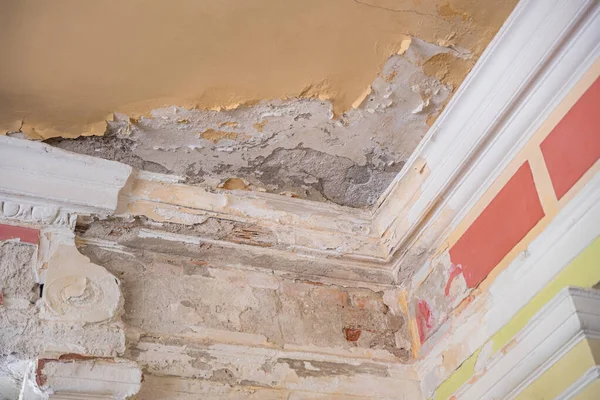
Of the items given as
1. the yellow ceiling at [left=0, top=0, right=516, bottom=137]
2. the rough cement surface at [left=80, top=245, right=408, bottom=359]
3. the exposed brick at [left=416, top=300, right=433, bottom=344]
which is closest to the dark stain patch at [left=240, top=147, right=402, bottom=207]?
the yellow ceiling at [left=0, top=0, right=516, bottom=137]

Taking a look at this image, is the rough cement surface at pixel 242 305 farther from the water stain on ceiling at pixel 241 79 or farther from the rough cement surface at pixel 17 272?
the water stain on ceiling at pixel 241 79

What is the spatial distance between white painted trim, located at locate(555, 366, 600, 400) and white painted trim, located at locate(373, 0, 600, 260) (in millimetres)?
869

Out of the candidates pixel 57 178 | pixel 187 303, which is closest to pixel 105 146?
pixel 57 178

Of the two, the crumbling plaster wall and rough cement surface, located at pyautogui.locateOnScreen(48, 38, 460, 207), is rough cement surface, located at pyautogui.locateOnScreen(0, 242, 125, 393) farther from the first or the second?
rough cement surface, located at pyautogui.locateOnScreen(48, 38, 460, 207)

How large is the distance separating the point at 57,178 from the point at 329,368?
1.35 metres

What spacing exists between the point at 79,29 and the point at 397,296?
1782 mm

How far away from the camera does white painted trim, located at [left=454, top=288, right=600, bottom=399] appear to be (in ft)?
6.02

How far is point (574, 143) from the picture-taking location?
2072 millimetres

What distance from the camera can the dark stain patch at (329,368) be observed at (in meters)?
2.68

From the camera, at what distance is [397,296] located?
3.06 meters

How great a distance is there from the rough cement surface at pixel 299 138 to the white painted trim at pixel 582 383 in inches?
46.1

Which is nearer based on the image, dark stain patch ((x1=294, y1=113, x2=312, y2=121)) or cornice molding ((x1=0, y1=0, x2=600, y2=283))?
cornice molding ((x1=0, y1=0, x2=600, y2=283))

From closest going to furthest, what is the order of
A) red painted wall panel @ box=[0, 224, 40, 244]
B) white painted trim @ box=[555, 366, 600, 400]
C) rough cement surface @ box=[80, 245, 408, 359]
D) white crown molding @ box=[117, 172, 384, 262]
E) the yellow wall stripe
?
white painted trim @ box=[555, 366, 600, 400] < the yellow wall stripe < red painted wall panel @ box=[0, 224, 40, 244] < rough cement surface @ box=[80, 245, 408, 359] < white crown molding @ box=[117, 172, 384, 262]

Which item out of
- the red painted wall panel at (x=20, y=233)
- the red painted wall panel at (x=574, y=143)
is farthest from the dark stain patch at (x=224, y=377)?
the red painted wall panel at (x=574, y=143)
